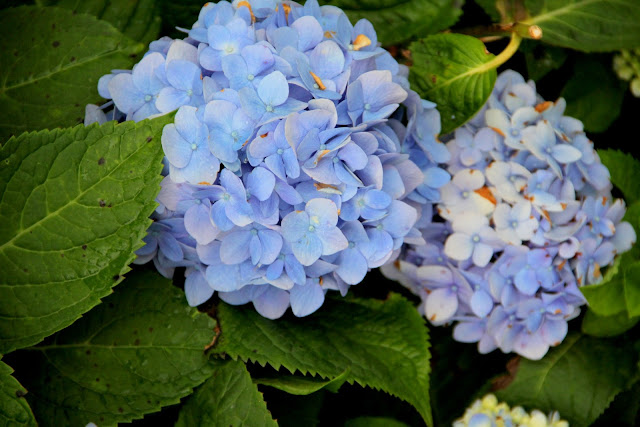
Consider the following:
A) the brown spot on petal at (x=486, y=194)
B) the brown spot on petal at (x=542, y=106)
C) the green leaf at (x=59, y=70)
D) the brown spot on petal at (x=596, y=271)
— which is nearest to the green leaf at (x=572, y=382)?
the brown spot on petal at (x=596, y=271)

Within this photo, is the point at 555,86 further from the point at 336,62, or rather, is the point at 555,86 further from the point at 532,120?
the point at 336,62

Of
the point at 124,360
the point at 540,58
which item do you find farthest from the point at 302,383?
the point at 540,58

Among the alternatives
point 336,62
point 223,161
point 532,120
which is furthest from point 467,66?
point 223,161

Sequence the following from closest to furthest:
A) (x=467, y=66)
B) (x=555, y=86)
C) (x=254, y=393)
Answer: (x=254, y=393) → (x=467, y=66) → (x=555, y=86)

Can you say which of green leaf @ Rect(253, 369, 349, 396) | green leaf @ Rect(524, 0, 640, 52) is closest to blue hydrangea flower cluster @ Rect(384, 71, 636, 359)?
green leaf @ Rect(524, 0, 640, 52)

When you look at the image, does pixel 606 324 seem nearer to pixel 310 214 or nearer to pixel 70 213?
pixel 310 214

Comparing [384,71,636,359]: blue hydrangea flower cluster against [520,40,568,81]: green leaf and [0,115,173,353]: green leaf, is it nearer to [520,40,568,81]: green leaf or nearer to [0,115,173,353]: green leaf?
[520,40,568,81]: green leaf
